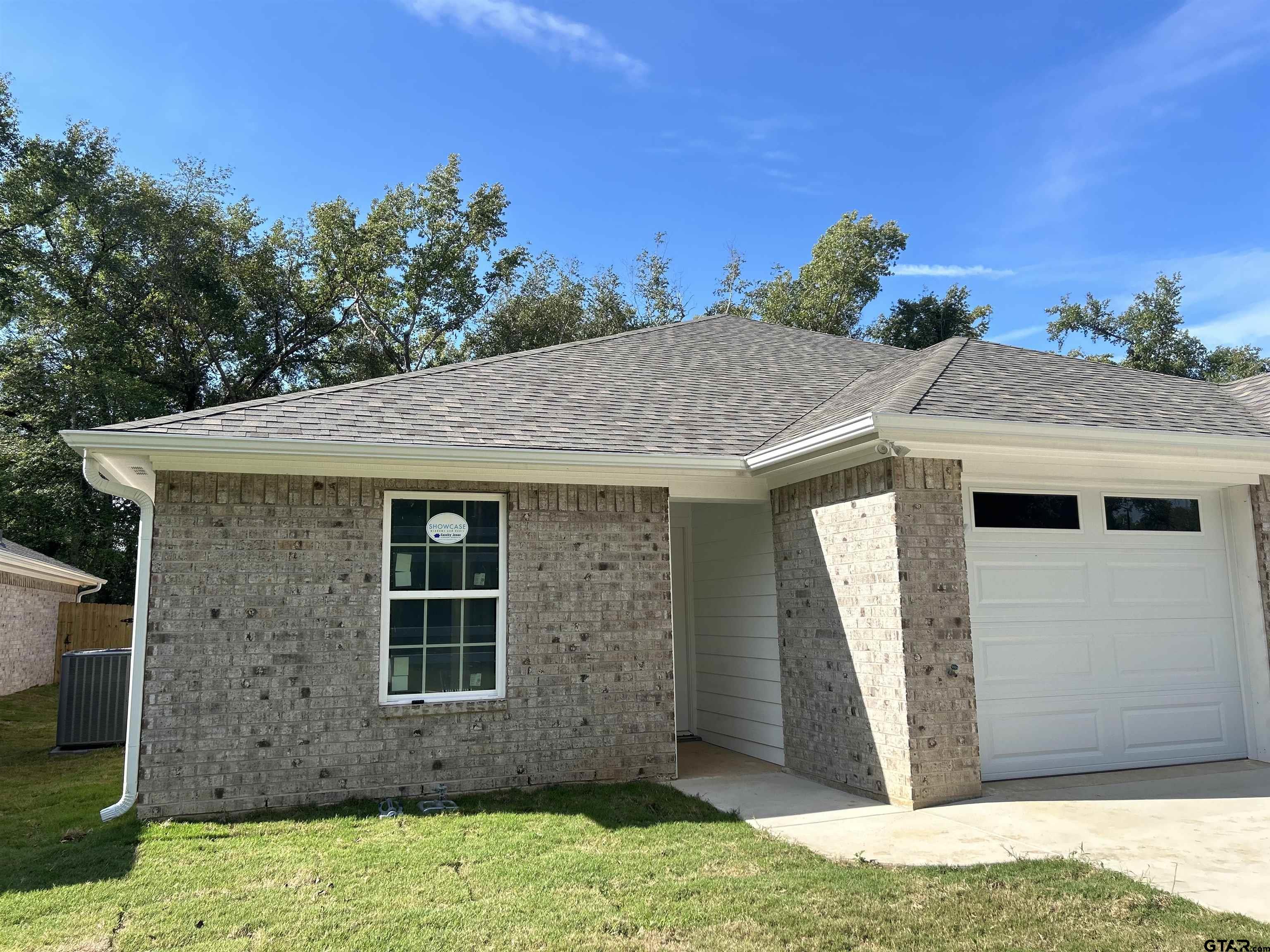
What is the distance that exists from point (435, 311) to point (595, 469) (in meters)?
21.0

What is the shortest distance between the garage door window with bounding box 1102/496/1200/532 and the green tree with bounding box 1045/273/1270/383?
24425 millimetres

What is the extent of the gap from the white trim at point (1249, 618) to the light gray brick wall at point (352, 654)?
212 inches

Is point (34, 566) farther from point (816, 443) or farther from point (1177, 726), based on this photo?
point (1177, 726)

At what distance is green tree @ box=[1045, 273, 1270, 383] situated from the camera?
2977cm

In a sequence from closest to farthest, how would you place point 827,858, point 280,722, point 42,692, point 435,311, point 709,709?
point 827,858 → point 280,722 → point 709,709 → point 42,692 → point 435,311

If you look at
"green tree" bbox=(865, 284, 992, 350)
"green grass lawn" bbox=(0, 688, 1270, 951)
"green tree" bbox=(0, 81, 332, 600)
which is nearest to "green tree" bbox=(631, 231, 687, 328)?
"green tree" bbox=(865, 284, 992, 350)

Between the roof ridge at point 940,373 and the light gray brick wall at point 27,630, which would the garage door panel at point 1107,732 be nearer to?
the roof ridge at point 940,373

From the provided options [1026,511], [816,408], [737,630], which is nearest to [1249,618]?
[1026,511]

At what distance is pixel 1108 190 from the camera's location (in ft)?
57.5

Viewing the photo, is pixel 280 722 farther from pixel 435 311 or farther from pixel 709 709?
pixel 435 311

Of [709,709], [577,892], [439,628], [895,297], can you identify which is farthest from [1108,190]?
[577,892]

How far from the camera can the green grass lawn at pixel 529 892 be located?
393 cm

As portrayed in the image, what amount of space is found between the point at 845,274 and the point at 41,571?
23.7 metres

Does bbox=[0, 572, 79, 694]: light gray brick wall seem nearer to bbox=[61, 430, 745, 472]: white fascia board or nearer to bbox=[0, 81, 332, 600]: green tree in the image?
bbox=[0, 81, 332, 600]: green tree
